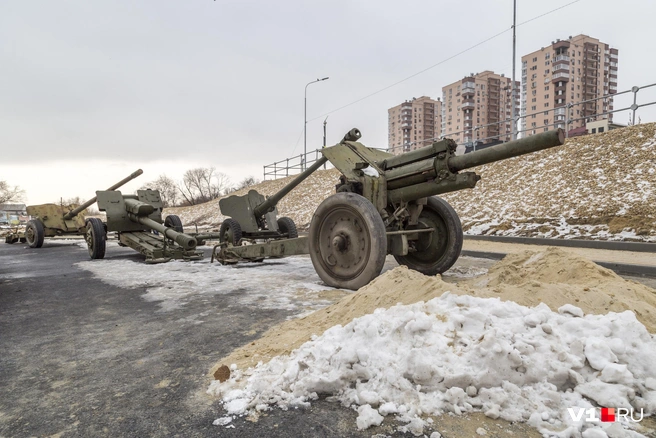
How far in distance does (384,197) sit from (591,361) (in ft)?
12.2

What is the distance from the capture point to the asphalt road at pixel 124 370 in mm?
2006

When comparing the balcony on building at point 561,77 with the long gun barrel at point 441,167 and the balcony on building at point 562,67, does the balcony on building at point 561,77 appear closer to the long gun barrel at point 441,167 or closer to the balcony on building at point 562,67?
Result: the balcony on building at point 562,67

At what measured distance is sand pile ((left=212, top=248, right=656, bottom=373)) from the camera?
279 cm

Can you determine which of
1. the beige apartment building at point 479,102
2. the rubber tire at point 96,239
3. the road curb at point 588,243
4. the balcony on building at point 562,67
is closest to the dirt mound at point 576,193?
the road curb at point 588,243

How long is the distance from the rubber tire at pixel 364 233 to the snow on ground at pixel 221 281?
11.9 inches

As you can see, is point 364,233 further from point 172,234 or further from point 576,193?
point 576,193

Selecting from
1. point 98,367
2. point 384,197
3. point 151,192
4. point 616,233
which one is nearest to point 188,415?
point 98,367

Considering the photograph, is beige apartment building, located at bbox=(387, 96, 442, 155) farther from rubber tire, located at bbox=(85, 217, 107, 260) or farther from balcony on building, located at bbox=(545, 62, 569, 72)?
rubber tire, located at bbox=(85, 217, 107, 260)

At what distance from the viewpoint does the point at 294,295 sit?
16.5ft

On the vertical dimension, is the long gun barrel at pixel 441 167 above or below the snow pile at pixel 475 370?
above

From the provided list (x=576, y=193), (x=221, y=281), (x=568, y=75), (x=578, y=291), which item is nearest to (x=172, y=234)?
(x=221, y=281)

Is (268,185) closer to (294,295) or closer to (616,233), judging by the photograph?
(616,233)

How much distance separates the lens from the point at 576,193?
40.0ft

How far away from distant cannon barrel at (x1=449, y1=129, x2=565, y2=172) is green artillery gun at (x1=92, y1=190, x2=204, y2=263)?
591cm
